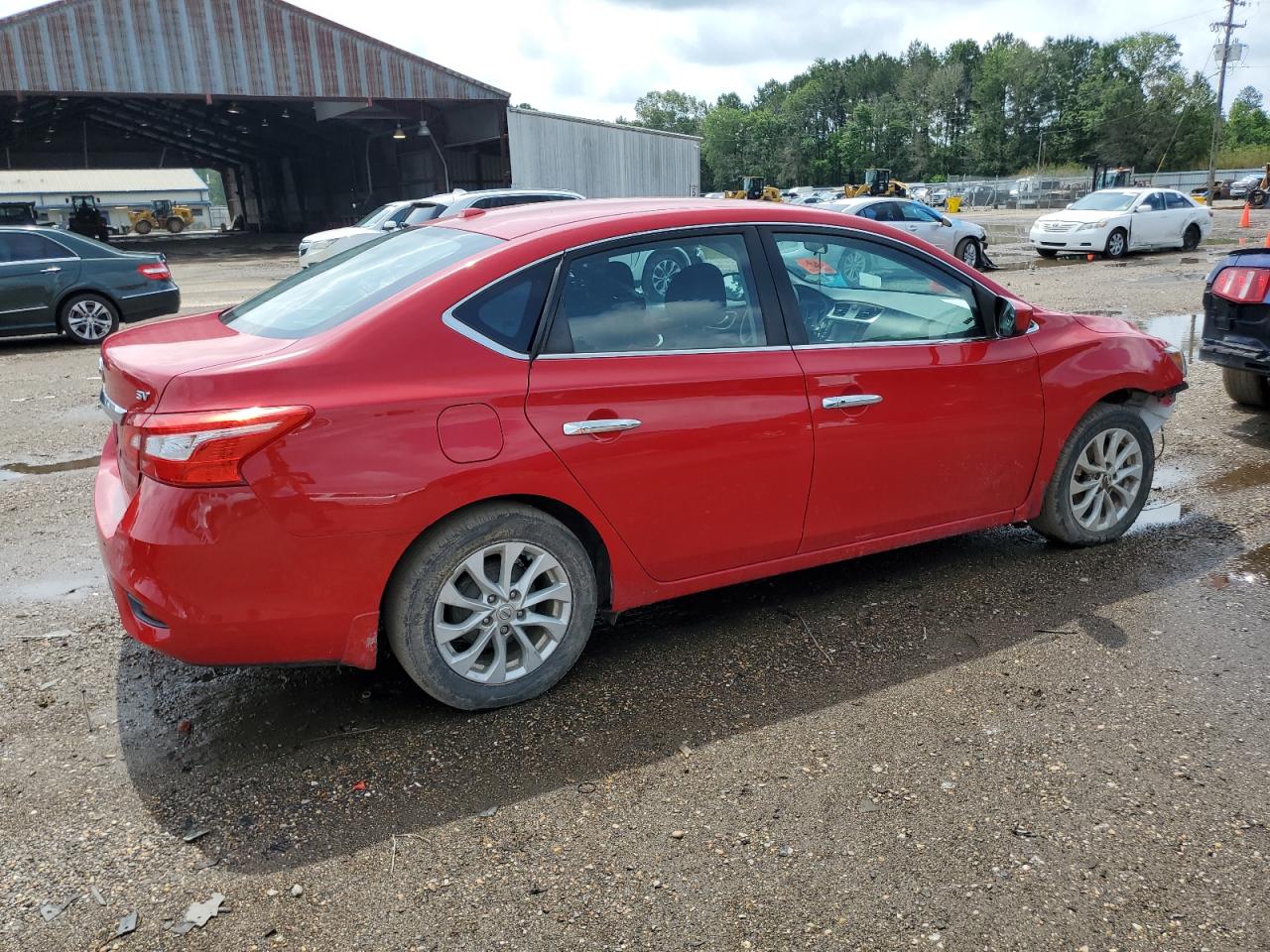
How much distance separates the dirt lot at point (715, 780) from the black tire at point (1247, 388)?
Answer: 375cm

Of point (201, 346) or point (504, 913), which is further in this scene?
point (201, 346)

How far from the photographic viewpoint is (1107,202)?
22.8 metres

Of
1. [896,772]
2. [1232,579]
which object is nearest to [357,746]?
[896,772]

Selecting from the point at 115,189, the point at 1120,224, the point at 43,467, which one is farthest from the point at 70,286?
the point at 115,189

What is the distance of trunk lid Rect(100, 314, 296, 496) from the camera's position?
10.1 ft

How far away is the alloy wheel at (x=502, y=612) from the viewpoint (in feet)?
10.9

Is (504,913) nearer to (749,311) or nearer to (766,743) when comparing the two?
(766,743)

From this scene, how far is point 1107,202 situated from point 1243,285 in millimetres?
18092

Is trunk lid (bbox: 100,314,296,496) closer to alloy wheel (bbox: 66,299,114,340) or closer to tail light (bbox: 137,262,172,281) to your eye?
alloy wheel (bbox: 66,299,114,340)

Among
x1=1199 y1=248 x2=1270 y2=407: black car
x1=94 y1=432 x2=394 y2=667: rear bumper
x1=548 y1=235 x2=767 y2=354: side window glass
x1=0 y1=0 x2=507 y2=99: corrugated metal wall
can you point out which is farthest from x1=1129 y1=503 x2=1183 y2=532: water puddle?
x1=0 y1=0 x2=507 y2=99: corrugated metal wall

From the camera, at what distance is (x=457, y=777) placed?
10.3ft

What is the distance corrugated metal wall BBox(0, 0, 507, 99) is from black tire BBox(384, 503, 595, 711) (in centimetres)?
3131

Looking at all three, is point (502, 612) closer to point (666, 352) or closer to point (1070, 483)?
point (666, 352)

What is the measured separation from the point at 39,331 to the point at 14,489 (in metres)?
6.97
